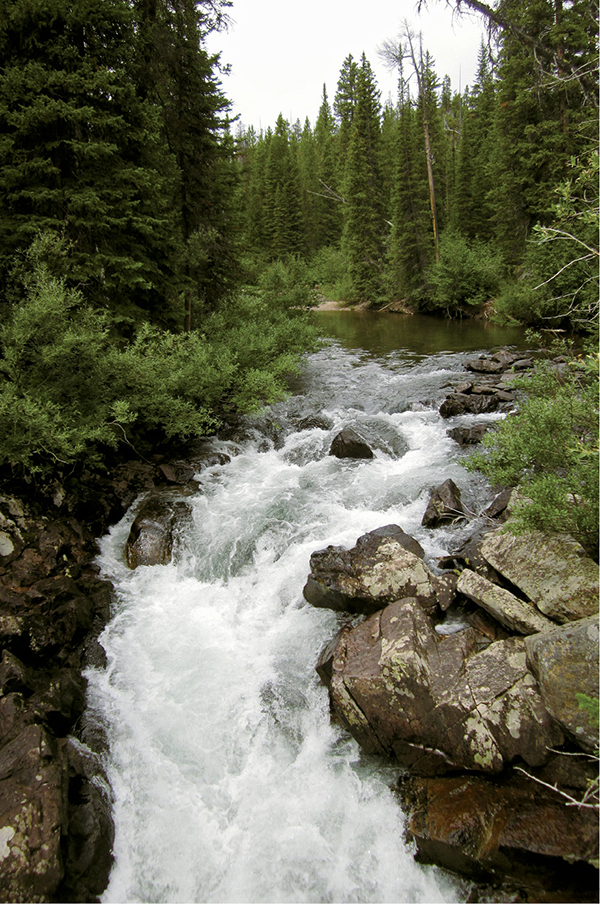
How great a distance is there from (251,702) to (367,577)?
7.59 ft

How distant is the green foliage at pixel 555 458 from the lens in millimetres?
5059

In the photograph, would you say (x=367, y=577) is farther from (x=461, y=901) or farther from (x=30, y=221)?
(x=30, y=221)

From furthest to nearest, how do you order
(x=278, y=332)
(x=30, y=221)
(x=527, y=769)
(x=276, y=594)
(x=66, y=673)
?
1. (x=278, y=332)
2. (x=30, y=221)
3. (x=276, y=594)
4. (x=66, y=673)
5. (x=527, y=769)

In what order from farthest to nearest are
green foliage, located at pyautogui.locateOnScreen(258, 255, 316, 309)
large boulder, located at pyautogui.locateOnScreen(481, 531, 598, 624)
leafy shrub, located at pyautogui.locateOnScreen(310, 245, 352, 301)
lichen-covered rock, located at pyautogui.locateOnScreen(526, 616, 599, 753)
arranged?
leafy shrub, located at pyautogui.locateOnScreen(310, 245, 352, 301) → green foliage, located at pyautogui.locateOnScreen(258, 255, 316, 309) → large boulder, located at pyautogui.locateOnScreen(481, 531, 598, 624) → lichen-covered rock, located at pyautogui.locateOnScreen(526, 616, 599, 753)

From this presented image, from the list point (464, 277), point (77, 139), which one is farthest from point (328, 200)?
point (77, 139)

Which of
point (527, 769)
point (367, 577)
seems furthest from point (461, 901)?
point (367, 577)

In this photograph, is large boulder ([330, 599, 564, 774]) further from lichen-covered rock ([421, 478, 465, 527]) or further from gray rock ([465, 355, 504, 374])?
gray rock ([465, 355, 504, 374])

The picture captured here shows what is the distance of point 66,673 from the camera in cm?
586

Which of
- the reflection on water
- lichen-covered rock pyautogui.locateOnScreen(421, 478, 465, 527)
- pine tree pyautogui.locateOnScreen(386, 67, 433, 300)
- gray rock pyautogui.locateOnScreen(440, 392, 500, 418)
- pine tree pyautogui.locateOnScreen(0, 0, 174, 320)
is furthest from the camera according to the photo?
pine tree pyautogui.locateOnScreen(386, 67, 433, 300)

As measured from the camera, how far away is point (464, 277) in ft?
93.2

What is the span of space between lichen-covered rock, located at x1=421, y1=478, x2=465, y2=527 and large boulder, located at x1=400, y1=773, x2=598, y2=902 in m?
4.29

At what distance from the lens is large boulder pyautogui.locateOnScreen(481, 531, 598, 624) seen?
17.1 feet

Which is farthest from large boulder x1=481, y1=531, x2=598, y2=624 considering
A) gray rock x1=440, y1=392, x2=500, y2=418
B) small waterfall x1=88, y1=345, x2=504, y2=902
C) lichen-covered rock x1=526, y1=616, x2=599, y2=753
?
gray rock x1=440, y1=392, x2=500, y2=418

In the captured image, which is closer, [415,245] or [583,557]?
[583,557]
